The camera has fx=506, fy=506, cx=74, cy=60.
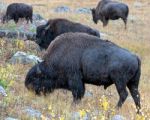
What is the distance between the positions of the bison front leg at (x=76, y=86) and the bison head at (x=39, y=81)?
0.52 metres

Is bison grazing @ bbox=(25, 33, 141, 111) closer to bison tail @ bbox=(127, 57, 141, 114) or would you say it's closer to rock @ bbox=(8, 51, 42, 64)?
bison tail @ bbox=(127, 57, 141, 114)

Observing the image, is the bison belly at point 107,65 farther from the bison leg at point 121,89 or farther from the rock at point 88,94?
the rock at point 88,94

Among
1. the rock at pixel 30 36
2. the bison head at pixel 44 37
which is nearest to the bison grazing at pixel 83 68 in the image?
the bison head at pixel 44 37

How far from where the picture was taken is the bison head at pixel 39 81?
10.8m

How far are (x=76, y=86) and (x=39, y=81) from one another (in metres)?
0.86

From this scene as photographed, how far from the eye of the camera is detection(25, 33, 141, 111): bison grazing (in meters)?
10.4

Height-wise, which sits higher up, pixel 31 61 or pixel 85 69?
pixel 85 69

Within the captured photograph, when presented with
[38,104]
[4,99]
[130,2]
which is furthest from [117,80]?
[130,2]

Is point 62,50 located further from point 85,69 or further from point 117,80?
point 117,80

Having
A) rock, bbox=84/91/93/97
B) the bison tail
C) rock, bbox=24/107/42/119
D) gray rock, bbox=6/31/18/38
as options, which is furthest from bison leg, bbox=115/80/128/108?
gray rock, bbox=6/31/18/38

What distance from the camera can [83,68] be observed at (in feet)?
34.6

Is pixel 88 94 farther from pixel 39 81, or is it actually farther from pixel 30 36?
pixel 30 36

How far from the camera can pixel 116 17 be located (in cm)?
3622

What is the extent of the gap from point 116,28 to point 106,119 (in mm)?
26210
